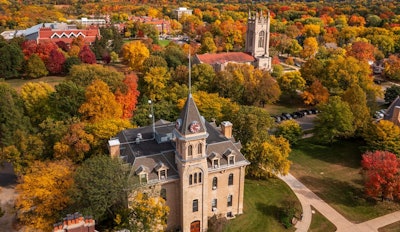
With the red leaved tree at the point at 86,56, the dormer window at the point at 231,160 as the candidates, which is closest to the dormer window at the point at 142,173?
the dormer window at the point at 231,160

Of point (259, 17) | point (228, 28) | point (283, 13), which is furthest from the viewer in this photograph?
point (283, 13)

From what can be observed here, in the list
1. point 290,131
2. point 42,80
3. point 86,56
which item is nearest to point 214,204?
point 290,131

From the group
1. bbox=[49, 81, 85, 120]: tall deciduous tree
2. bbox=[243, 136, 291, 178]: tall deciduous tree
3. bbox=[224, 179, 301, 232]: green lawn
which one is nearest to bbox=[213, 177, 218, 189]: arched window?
bbox=[224, 179, 301, 232]: green lawn

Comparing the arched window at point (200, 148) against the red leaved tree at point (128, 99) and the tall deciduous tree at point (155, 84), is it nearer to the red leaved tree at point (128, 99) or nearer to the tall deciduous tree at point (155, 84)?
the red leaved tree at point (128, 99)

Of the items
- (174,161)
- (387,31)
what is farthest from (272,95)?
(387,31)

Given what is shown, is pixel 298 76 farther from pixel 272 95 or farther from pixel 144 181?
pixel 144 181
